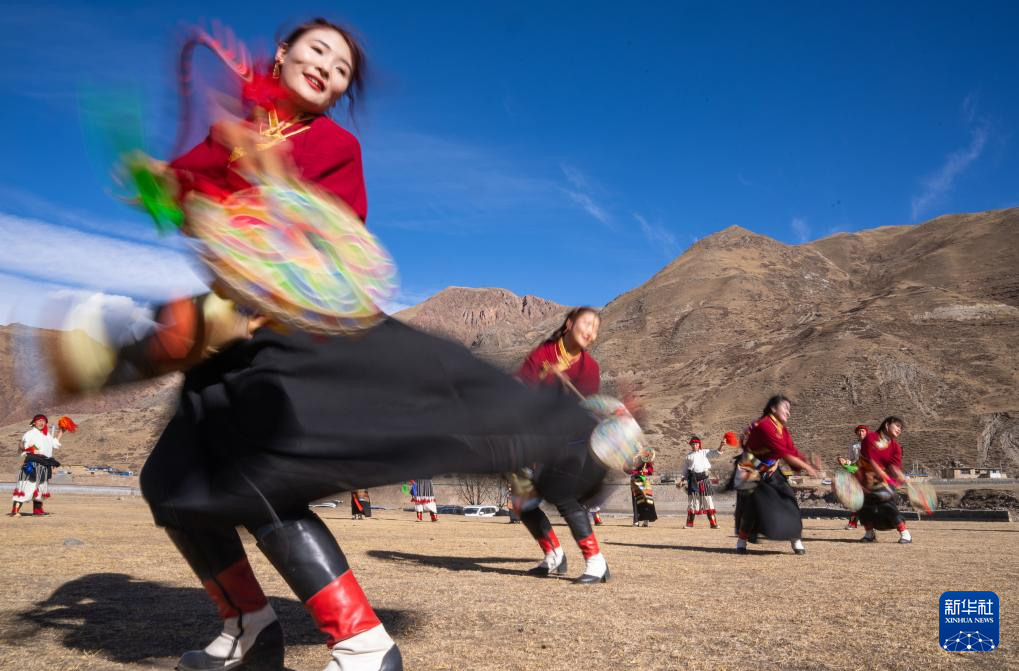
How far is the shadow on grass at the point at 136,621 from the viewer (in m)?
3.19

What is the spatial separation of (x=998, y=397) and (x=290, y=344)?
87145mm

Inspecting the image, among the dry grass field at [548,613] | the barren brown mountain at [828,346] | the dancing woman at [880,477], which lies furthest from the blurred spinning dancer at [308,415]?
the barren brown mountain at [828,346]

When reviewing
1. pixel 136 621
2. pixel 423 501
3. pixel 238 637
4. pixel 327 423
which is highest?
pixel 327 423

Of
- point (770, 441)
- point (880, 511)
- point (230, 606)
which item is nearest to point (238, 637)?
point (230, 606)

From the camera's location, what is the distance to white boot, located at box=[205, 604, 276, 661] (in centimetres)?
273

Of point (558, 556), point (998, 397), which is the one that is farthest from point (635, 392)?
point (998, 397)

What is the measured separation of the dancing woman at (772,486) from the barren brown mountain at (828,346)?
79.1 ft

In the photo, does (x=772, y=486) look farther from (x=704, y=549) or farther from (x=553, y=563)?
(x=553, y=563)

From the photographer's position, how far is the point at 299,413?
7.14ft

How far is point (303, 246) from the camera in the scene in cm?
225

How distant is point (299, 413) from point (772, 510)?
790cm

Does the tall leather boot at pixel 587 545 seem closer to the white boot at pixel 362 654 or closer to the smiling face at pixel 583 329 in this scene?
the smiling face at pixel 583 329

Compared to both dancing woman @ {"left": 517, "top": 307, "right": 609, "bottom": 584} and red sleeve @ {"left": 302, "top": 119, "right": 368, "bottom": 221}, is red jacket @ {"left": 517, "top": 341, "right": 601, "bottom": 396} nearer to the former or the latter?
dancing woman @ {"left": 517, "top": 307, "right": 609, "bottom": 584}

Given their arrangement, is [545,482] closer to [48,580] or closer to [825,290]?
[48,580]
